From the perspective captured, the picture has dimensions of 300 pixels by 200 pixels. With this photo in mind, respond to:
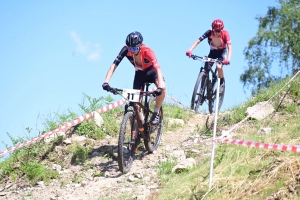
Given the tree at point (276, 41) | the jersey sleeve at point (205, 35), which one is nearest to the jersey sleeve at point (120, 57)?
the jersey sleeve at point (205, 35)

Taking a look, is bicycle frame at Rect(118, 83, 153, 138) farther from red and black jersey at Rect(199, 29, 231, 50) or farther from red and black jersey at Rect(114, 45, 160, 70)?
red and black jersey at Rect(199, 29, 231, 50)

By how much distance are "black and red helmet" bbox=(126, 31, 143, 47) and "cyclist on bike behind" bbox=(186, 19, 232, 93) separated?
2.97 m

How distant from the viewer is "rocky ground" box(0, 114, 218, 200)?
6715mm

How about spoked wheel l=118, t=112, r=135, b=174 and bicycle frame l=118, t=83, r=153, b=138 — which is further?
bicycle frame l=118, t=83, r=153, b=138

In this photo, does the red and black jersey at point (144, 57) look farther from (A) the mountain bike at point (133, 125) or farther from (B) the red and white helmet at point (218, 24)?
(B) the red and white helmet at point (218, 24)

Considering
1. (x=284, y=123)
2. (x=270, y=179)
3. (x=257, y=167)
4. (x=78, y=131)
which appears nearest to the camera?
(x=270, y=179)

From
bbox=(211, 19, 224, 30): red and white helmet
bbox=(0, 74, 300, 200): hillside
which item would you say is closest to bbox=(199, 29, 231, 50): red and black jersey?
bbox=(211, 19, 224, 30): red and white helmet

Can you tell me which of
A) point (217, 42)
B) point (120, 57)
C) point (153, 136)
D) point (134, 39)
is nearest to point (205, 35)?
point (217, 42)

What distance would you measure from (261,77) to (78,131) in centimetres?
2307

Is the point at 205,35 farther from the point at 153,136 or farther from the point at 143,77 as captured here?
the point at 143,77

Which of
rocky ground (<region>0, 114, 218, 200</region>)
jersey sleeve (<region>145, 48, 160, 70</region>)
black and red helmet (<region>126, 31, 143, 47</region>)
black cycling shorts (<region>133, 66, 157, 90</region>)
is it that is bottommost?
rocky ground (<region>0, 114, 218, 200</region>)

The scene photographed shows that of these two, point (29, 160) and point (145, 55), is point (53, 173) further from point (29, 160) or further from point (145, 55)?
point (145, 55)

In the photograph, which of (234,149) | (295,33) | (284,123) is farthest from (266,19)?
(234,149)

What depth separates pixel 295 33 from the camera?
2988 cm
